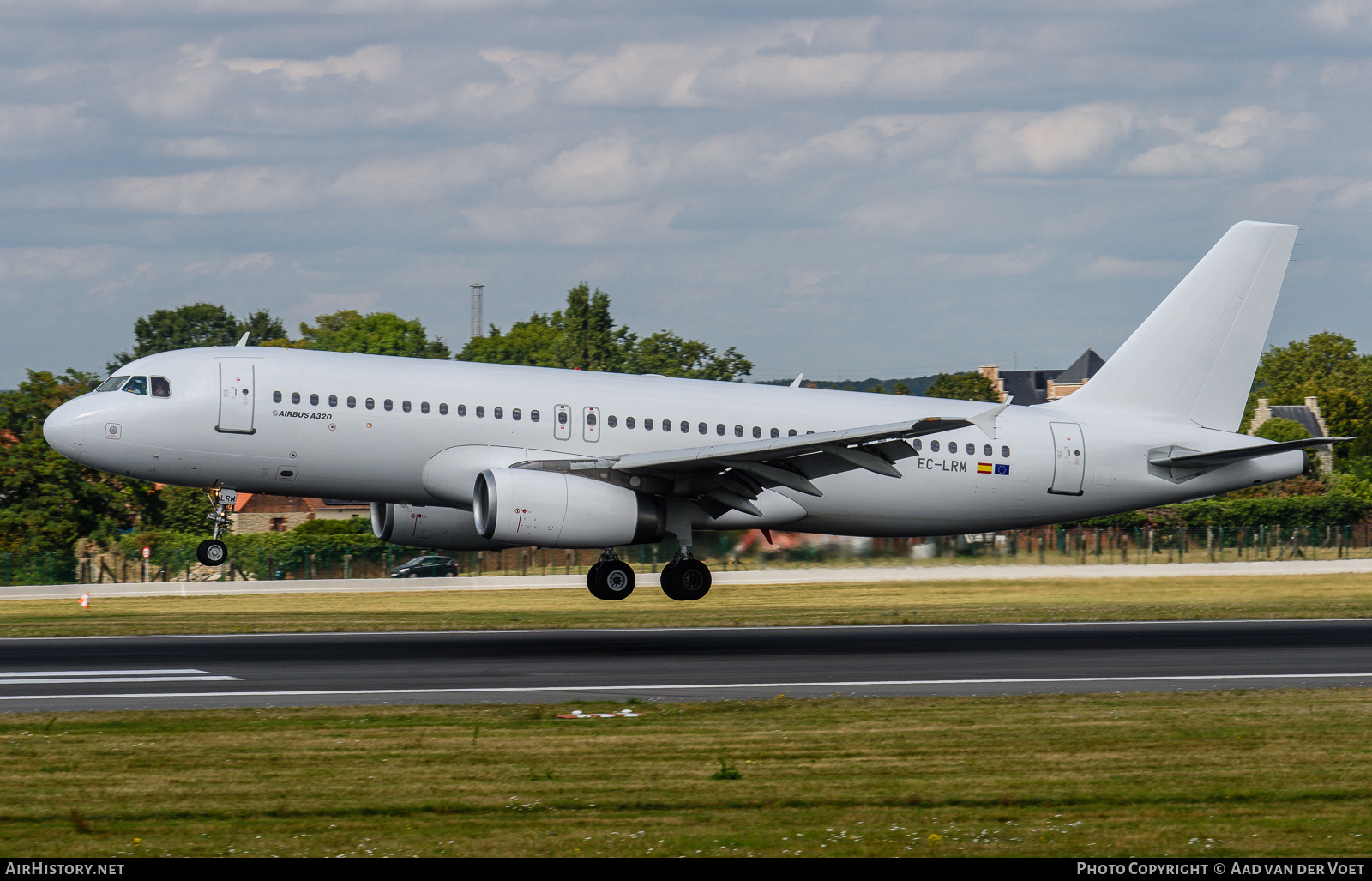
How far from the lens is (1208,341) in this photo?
34.3 metres

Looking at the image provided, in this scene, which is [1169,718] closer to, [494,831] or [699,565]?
[494,831]

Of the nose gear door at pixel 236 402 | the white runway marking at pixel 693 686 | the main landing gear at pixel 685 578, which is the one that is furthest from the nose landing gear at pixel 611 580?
the white runway marking at pixel 693 686

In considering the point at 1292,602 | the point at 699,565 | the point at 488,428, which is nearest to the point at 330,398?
the point at 488,428

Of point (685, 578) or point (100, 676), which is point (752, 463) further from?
point (100, 676)

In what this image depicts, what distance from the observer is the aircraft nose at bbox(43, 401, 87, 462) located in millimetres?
27000

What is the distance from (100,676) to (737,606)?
19065 millimetres

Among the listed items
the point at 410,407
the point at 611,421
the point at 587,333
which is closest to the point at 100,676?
the point at 410,407

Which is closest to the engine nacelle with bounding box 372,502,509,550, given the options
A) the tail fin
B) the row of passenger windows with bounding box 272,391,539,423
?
the row of passenger windows with bounding box 272,391,539,423

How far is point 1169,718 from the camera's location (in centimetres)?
1731

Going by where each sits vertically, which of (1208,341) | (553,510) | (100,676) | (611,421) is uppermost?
(1208,341)

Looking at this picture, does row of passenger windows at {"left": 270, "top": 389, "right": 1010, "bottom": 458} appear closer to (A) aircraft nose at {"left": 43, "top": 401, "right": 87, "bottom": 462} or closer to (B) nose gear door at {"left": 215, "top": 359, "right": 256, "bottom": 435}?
(B) nose gear door at {"left": 215, "top": 359, "right": 256, "bottom": 435}

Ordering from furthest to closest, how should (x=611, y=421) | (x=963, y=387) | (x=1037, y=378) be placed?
(x=1037, y=378) → (x=963, y=387) → (x=611, y=421)

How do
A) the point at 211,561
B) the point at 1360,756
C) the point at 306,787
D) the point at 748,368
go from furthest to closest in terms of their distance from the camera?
1. the point at 748,368
2. the point at 211,561
3. the point at 1360,756
4. the point at 306,787

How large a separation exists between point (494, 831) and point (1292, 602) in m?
31.9
